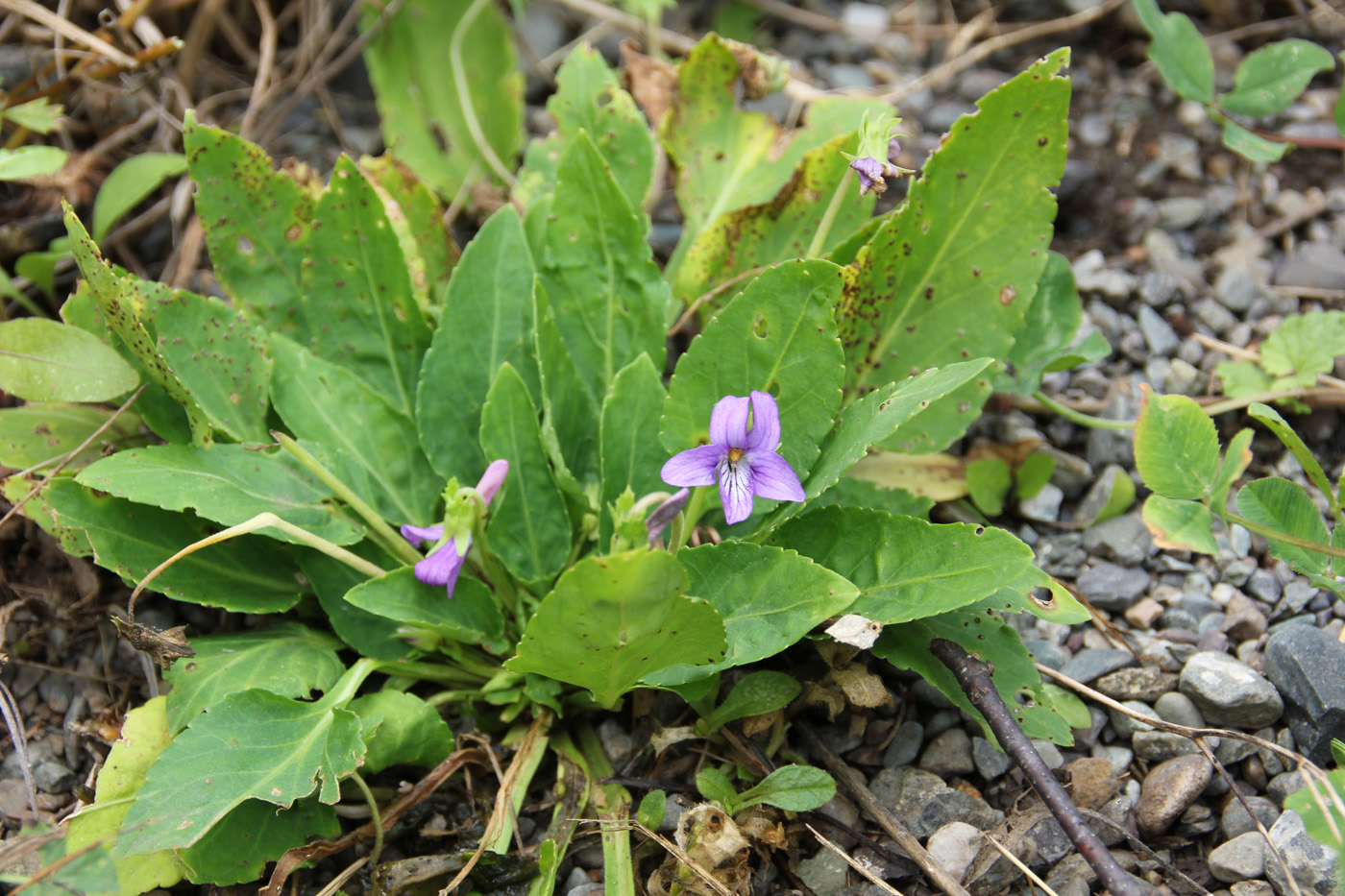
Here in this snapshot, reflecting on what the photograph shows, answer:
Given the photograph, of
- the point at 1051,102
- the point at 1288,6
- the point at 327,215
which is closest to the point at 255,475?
the point at 327,215

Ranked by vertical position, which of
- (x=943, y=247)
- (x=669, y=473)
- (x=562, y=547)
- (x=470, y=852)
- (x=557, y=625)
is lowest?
(x=470, y=852)

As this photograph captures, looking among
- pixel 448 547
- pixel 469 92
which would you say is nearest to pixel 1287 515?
pixel 448 547

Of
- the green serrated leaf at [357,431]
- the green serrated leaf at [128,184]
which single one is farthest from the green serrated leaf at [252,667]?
the green serrated leaf at [128,184]

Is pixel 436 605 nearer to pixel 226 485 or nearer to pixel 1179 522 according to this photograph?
pixel 226 485

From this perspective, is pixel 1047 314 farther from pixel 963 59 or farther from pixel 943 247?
pixel 963 59

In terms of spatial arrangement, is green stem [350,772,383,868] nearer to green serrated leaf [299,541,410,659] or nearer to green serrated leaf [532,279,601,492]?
green serrated leaf [299,541,410,659]

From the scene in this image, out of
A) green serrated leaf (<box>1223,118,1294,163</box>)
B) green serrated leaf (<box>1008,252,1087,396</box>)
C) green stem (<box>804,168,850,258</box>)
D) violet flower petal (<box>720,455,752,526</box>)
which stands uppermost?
green stem (<box>804,168,850,258</box>)

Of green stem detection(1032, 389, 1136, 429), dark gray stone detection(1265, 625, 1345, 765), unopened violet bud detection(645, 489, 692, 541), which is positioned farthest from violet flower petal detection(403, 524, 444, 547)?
dark gray stone detection(1265, 625, 1345, 765)
